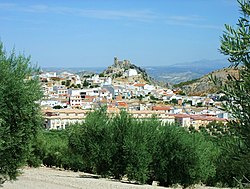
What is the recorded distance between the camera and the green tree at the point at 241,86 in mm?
4211

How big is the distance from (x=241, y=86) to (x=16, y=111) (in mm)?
10524

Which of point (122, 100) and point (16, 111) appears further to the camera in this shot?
point (122, 100)

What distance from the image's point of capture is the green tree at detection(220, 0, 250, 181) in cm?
421

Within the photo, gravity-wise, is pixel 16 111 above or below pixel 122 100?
above

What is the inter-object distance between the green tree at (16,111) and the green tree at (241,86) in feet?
31.4

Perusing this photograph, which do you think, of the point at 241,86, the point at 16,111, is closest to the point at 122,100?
the point at 16,111

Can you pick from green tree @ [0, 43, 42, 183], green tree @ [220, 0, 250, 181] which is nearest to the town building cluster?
green tree @ [0, 43, 42, 183]

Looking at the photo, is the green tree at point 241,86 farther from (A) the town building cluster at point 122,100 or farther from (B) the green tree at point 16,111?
(A) the town building cluster at point 122,100

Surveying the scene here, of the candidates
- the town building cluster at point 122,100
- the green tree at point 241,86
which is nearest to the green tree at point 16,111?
the green tree at point 241,86

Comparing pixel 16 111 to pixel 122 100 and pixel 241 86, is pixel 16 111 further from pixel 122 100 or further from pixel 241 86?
pixel 122 100

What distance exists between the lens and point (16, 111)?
44.9ft

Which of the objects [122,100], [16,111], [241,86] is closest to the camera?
[241,86]

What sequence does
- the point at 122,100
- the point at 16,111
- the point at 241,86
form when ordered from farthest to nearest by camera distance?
the point at 122,100
the point at 16,111
the point at 241,86

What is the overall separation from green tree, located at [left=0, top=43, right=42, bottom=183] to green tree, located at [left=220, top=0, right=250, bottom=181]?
9575 millimetres
